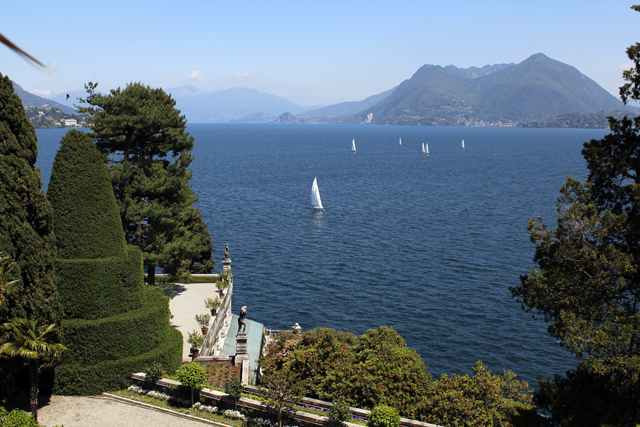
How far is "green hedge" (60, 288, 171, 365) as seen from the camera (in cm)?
2103

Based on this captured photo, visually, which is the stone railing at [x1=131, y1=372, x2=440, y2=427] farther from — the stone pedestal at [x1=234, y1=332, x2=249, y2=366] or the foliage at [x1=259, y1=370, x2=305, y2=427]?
the stone pedestal at [x1=234, y1=332, x2=249, y2=366]

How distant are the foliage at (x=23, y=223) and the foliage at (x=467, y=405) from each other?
639 inches

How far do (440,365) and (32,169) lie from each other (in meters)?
28.8

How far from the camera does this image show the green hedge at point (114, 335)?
21.0 meters

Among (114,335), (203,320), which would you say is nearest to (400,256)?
(203,320)

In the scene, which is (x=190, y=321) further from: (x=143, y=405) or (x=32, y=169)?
(x=32, y=169)

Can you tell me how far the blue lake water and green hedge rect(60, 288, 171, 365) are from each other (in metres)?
19.5

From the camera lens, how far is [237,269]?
5466 cm

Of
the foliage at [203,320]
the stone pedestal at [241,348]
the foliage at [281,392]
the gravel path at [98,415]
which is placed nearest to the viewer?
the gravel path at [98,415]

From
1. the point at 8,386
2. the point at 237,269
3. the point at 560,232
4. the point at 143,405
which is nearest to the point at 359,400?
the point at 143,405

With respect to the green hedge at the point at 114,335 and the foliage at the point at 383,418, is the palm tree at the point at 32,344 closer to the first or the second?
the green hedge at the point at 114,335

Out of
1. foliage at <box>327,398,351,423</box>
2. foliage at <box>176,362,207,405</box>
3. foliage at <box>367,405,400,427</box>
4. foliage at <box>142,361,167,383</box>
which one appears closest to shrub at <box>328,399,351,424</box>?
foliage at <box>327,398,351,423</box>

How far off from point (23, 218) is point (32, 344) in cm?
504

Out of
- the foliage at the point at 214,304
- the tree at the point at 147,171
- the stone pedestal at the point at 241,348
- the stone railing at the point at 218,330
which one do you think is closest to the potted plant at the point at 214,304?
the foliage at the point at 214,304
